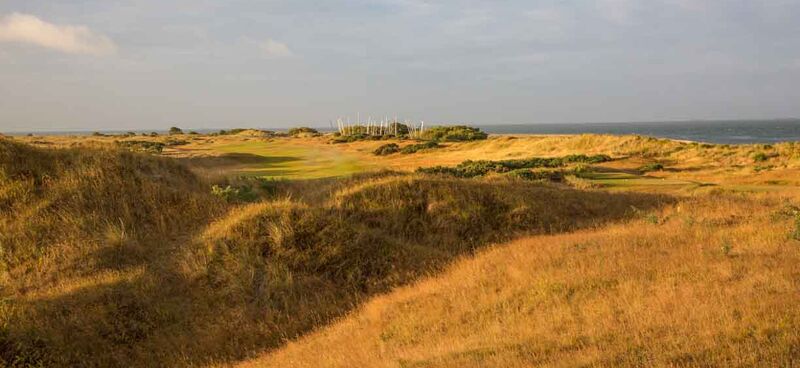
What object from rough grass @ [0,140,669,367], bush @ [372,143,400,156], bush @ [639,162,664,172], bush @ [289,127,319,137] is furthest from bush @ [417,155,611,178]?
bush @ [289,127,319,137]

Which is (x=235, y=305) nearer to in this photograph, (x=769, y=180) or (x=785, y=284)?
(x=785, y=284)

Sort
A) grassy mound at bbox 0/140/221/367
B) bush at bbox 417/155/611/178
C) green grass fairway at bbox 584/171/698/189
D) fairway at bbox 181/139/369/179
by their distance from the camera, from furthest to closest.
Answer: fairway at bbox 181/139/369/179
bush at bbox 417/155/611/178
green grass fairway at bbox 584/171/698/189
grassy mound at bbox 0/140/221/367

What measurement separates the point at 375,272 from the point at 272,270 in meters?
2.40

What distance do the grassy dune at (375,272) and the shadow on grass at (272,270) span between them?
0.05 metres

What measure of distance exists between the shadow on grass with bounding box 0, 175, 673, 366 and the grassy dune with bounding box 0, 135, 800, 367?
0.05m

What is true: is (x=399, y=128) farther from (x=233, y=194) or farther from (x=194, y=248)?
(x=194, y=248)

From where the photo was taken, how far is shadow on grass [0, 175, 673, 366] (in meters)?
9.48

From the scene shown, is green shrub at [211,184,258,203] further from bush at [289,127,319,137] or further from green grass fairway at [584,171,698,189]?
bush at [289,127,319,137]

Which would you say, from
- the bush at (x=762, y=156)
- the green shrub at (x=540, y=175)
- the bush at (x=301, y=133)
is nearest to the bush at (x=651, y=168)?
the bush at (x=762, y=156)

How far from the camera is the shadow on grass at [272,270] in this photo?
9484 millimetres

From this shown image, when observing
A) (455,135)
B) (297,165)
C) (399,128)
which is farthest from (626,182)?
(399,128)

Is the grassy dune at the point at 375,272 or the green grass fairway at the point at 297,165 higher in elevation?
the green grass fairway at the point at 297,165

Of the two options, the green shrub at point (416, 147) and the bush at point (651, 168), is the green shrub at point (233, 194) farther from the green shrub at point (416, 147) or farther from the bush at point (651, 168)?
the green shrub at point (416, 147)

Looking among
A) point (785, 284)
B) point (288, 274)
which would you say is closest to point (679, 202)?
point (785, 284)
